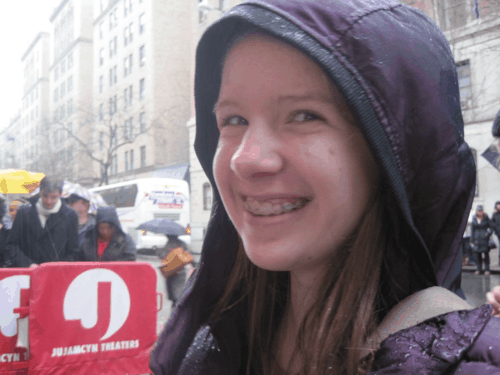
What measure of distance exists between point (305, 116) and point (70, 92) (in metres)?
6.29

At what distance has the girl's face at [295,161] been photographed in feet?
2.32

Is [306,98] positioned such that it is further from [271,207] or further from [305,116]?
[271,207]

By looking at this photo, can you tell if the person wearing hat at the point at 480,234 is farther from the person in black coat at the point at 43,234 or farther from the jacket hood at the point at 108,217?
the person in black coat at the point at 43,234

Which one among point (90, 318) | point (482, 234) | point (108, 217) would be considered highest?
point (108, 217)

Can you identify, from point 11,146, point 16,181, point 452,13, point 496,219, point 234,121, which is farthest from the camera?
point 496,219

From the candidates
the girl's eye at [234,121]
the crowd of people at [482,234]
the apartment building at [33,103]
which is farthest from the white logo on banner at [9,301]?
the crowd of people at [482,234]

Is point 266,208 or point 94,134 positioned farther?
point 94,134

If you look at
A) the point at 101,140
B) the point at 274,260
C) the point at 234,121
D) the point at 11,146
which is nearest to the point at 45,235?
the point at 234,121

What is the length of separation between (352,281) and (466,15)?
164 centimetres

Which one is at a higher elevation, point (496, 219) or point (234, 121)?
point (234, 121)

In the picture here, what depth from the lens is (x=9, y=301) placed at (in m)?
3.12

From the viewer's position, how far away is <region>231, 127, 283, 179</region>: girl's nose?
0.71m

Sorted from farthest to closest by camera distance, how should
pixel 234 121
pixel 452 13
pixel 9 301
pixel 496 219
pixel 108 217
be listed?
pixel 496 219 → pixel 108 217 → pixel 9 301 → pixel 452 13 → pixel 234 121

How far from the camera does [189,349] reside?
0.99 metres
